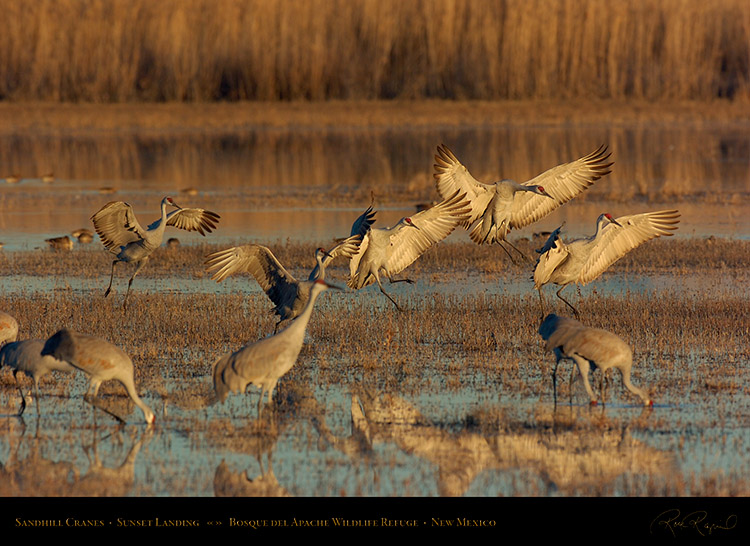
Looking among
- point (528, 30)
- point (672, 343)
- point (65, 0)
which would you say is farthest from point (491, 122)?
point (672, 343)

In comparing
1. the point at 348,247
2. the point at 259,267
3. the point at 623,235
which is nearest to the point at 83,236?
the point at 348,247

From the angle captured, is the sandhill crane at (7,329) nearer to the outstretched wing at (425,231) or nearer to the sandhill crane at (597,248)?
the outstretched wing at (425,231)

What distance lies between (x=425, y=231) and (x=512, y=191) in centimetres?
113

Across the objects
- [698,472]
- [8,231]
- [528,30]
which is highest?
[528,30]

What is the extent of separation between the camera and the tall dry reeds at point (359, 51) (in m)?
37.3

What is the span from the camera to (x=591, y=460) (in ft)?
→ 21.2

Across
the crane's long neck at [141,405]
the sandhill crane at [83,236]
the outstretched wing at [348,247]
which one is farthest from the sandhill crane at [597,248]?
the sandhill crane at [83,236]

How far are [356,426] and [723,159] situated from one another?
21.3 metres

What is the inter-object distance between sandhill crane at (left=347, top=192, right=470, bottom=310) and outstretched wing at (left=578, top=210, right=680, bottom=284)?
49.7 inches

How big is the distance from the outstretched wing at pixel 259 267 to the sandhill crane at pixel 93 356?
92.6 inches

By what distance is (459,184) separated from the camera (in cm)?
1124

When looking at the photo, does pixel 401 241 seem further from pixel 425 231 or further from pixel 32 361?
pixel 32 361

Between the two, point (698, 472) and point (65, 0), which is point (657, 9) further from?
point (698, 472)

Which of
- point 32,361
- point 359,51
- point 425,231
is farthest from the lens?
point 359,51
